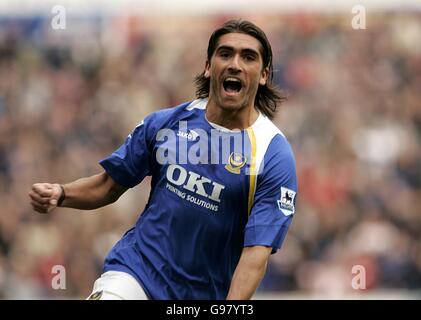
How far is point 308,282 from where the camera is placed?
1216 cm

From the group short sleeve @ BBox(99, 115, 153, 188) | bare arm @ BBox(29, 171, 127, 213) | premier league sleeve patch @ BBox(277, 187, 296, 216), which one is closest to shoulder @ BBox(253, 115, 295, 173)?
premier league sleeve patch @ BBox(277, 187, 296, 216)

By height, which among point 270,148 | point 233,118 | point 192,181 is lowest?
point 192,181

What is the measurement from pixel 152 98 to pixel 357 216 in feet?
10.5

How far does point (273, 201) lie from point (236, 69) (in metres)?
0.88

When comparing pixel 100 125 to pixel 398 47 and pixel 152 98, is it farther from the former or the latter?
pixel 398 47

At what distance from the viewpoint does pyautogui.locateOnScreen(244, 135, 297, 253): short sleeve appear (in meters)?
6.02

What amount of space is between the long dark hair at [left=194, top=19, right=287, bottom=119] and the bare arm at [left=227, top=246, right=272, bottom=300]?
3.66 ft

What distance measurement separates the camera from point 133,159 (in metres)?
6.50

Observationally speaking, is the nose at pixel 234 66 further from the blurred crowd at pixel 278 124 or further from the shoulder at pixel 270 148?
the blurred crowd at pixel 278 124

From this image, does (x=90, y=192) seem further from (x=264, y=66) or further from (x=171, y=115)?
(x=264, y=66)

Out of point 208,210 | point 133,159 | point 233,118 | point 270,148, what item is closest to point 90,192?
point 133,159

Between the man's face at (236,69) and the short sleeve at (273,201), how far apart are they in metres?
0.40

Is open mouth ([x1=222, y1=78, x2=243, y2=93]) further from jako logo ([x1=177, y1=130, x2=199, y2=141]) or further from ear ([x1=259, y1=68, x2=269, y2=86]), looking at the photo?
jako logo ([x1=177, y1=130, x2=199, y2=141])
